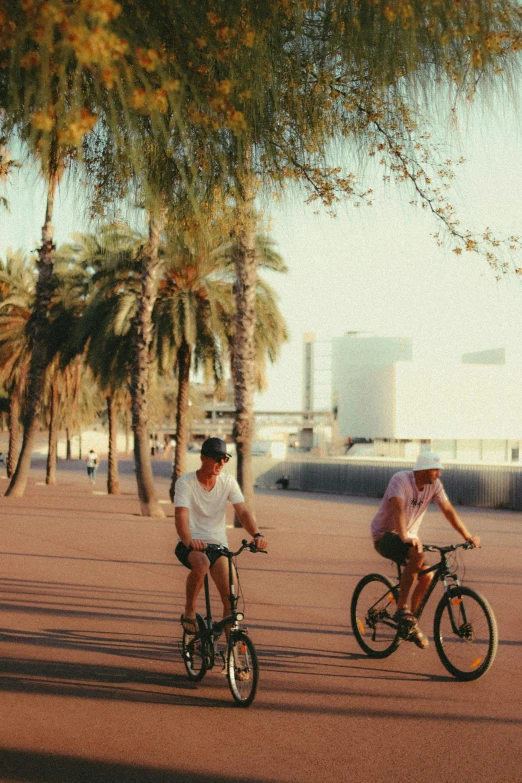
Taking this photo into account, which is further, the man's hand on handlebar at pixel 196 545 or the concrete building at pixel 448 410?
the concrete building at pixel 448 410

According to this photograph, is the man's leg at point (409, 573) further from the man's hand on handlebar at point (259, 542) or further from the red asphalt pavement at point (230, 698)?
the man's hand on handlebar at point (259, 542)

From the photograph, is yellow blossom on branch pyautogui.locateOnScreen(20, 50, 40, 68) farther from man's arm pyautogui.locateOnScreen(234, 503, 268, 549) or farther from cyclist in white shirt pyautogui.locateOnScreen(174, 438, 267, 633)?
man's arm pyautogui.locateOnScreen(234, 503, 268, 549)

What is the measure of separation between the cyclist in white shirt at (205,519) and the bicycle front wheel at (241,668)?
32 centimetres

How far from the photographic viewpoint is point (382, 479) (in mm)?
38688

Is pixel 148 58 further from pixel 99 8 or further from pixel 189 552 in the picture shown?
pixel 189 552

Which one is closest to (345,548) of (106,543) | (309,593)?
(106,543)

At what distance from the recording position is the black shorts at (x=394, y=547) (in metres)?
7.38

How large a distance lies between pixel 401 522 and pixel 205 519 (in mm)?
1533

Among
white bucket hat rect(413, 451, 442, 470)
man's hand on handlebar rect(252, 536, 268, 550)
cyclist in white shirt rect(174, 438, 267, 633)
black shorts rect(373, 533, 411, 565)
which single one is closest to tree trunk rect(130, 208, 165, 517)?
black shorts rect(373, 533, 411, 565)

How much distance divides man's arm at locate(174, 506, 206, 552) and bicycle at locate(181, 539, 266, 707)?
0.13m

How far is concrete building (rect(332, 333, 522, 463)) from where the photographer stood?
252 ft

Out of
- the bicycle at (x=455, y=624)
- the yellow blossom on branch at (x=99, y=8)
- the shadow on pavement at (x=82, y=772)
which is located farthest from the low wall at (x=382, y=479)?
the yellow blossom on branch at (x=99, y=8)

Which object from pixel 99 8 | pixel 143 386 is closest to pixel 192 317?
pixel 143 386

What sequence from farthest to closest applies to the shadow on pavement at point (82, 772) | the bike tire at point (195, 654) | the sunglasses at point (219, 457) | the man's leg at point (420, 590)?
the man's leg at point (420, 590) → the bike tire at point (195, 654) → the sunglasses at point (219, 457) → the shadow on pavement at point (82, 772)
